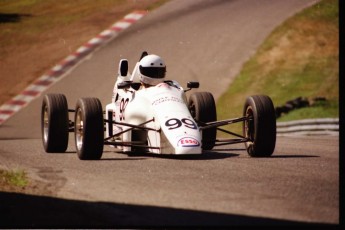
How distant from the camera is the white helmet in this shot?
45.0 ft

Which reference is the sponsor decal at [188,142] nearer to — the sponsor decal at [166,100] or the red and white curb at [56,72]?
the sponsor decal at [166,100]

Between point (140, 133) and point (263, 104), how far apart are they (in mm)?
1968

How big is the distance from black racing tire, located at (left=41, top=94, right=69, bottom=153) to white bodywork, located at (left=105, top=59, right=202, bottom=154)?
2.78 feet

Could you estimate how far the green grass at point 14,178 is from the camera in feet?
33.4

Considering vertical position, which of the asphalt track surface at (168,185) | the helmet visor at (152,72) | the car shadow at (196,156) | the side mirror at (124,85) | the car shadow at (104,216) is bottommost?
the car shadow at (104,216)

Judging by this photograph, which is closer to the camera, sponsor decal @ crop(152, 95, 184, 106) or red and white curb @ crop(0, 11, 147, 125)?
sponsor decal @ crop(152, 95, 184, 106)

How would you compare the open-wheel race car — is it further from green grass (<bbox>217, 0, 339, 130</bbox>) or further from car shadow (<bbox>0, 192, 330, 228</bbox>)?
green grass (<bbox>217, 0, 339, 130</bbox>)

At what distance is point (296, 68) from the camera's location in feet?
85.0

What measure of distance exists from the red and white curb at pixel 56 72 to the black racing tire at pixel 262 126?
29.7ft

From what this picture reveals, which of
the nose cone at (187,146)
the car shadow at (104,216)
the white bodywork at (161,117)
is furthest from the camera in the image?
the white bodywork at (161,117)

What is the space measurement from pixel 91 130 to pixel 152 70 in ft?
5.79

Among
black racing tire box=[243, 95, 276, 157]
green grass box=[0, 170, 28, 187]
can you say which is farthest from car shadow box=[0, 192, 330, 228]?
black racing tire box=[243, 95, 276, 157]

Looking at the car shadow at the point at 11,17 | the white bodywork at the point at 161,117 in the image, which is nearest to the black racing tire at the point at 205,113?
the white bodywork at the point at 161,117

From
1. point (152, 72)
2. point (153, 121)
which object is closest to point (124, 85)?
point (152, 72)
